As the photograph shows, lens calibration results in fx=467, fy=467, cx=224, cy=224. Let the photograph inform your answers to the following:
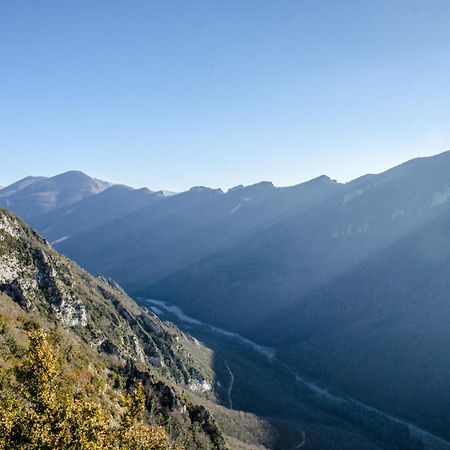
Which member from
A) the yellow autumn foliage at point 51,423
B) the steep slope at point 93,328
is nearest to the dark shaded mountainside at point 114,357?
the steep slope at point 93,328

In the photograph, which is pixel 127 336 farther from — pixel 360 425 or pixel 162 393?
pixel 360 425

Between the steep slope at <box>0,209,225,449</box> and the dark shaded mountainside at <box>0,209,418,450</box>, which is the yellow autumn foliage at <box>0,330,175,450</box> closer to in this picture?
the dark shaded mountainside at <box>0,209,418,450</box>

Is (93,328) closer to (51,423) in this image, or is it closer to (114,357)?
(114,357)

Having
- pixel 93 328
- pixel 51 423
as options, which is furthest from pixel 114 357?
pixel 51 423

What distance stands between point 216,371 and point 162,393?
294ft

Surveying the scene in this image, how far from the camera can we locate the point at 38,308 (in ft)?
271

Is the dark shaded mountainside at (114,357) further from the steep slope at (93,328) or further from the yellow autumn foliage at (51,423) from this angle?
the yellow autumn foliage at (51,423)

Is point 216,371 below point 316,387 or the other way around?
the other way around

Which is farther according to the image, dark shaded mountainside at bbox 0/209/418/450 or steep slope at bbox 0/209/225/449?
steep slope at bbox 0/209/225/449

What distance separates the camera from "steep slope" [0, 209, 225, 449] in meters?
68.6

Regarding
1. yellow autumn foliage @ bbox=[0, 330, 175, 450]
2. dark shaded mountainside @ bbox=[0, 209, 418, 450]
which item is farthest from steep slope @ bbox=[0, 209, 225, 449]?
yellow autumn foliage @ bbox=[0, 330, 175, 450]

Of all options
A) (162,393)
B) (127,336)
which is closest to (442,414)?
(127,336)

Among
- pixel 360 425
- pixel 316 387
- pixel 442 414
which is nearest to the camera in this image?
pixel 360 425

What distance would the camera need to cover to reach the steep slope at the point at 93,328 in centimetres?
6863
